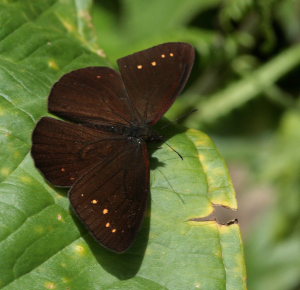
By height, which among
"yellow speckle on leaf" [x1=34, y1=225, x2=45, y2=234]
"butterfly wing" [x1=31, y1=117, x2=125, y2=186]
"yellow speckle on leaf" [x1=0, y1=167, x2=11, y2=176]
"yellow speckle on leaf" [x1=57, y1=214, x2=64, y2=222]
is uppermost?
"yellow speckle on leaf" [x1=0, y1=167, x2=11, y2=176]

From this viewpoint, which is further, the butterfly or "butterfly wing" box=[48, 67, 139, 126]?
"butterfly wing" box=[48, 67, 139, 126]

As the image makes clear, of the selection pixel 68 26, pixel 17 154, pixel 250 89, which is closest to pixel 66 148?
pixel 17 154

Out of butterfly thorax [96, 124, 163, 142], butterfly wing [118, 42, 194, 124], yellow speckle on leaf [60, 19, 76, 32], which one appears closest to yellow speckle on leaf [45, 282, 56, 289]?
butterfly thorax [96, 124, 163, 142]

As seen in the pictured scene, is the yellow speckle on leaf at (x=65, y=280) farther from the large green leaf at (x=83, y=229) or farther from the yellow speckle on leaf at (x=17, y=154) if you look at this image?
the yellow speckle on leaf at (x=17, y=154)

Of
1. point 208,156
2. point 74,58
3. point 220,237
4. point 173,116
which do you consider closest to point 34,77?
point 74,58

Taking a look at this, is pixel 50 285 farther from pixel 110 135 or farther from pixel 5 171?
pixel 110 135

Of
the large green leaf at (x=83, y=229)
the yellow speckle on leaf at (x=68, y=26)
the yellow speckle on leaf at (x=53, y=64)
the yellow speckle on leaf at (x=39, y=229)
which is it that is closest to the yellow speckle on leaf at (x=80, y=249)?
the large green leaf at (x=83, y=229)

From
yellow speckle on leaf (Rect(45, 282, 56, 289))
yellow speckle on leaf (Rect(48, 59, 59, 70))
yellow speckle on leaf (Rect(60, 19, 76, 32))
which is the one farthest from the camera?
yellow speckle on leaf (Rect(60, 19, 76, 32))

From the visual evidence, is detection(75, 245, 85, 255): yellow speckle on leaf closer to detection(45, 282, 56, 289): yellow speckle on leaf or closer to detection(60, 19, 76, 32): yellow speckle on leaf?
detection(45, 282, 56, 289): yellow speckle on leaf
